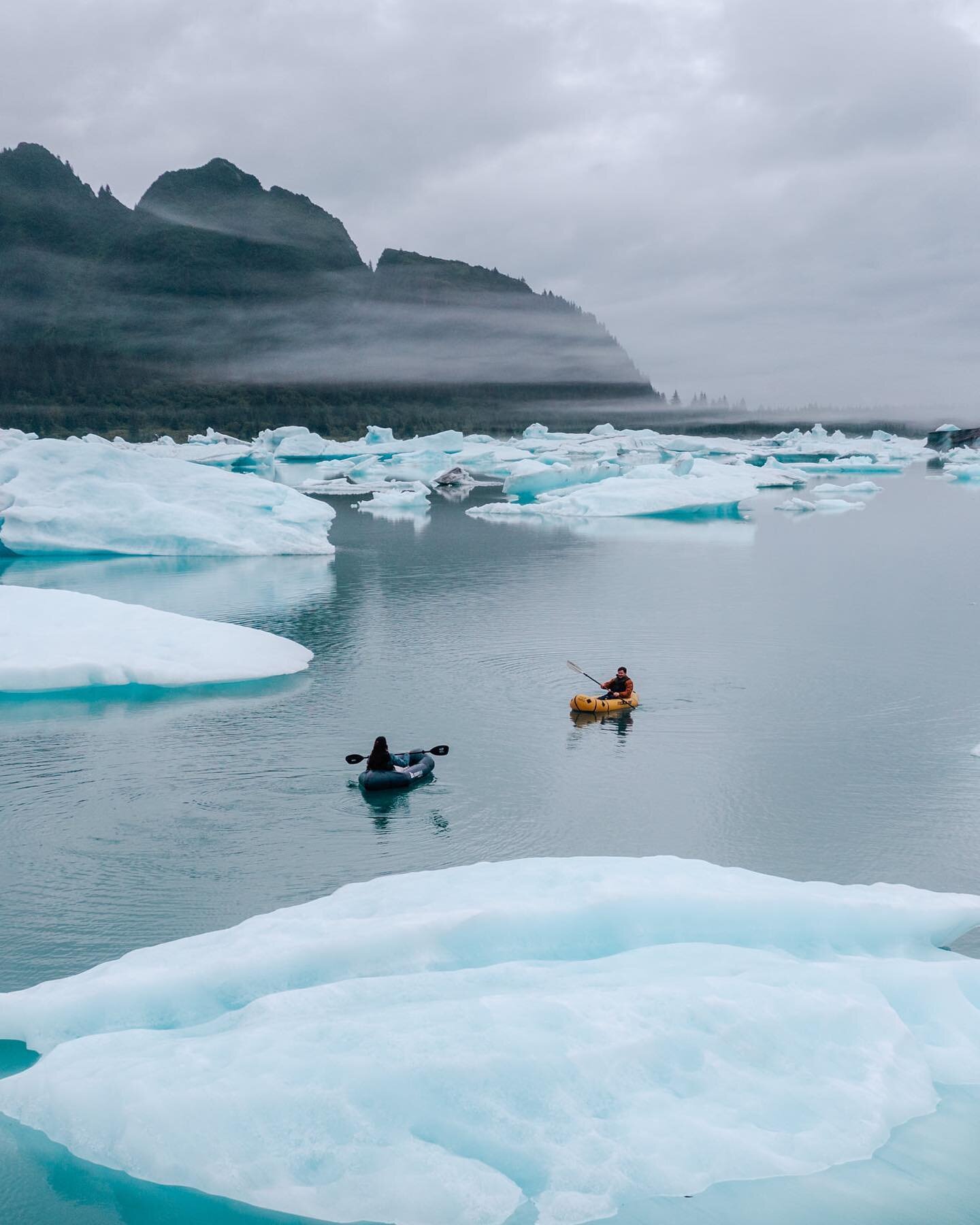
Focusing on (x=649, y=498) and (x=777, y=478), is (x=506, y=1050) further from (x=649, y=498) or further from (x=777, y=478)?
(x=777, y=478)

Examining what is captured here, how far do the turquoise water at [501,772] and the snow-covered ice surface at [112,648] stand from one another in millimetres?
318

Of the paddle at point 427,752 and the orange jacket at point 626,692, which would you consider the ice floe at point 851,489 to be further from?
the paddle at point 427,752

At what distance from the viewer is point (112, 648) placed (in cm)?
1334

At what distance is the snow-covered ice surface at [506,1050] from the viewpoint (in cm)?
454

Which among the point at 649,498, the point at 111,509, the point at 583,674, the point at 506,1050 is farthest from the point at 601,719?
the point at 649,498

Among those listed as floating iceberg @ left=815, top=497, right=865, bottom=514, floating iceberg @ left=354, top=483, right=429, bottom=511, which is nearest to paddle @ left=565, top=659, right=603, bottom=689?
floating iceberg @ left=354, top=483, right=429, bottom=511

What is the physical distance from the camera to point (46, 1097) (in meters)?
4.92

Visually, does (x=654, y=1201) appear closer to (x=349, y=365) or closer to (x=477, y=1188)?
(x=477, y=1188)

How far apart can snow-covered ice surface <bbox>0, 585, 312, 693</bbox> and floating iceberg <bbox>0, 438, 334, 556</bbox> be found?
405 inches

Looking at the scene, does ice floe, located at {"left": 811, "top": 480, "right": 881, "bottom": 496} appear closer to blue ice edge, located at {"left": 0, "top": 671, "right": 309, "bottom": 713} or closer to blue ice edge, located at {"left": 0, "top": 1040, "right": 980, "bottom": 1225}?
blue ice edge, located at {"left": 0, "top": 671, "right": 309, "bottom": 713}

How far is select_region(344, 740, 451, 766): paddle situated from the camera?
35.6 ft

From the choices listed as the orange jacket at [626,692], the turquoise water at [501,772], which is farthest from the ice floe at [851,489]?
the orange jacket at [626,692]

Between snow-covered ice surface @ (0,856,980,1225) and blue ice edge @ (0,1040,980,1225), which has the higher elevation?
snow-covered ice surface @ (0,856,980,1225)

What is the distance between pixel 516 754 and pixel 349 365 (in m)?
121
